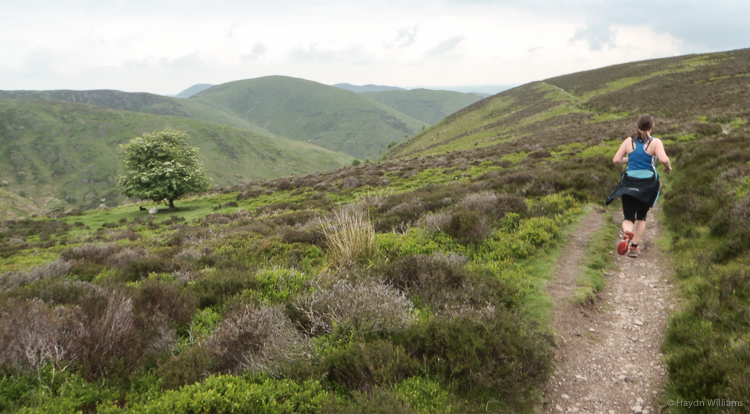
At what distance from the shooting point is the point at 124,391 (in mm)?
3701

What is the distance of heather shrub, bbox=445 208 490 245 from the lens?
8125 millimetres

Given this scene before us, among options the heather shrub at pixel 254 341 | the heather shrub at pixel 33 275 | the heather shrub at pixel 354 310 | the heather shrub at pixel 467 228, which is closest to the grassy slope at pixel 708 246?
the heather shrub at pixel 354 310

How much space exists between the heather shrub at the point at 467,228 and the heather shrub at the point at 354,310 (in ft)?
11.4

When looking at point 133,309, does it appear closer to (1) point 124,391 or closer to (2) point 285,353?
(1) point 124,391

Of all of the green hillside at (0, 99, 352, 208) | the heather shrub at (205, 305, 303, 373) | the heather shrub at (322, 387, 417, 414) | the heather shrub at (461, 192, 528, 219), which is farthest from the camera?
the green hillside at (0, 99, 352, 208)

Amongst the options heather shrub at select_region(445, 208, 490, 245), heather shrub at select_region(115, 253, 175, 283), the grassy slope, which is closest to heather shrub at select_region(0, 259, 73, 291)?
heather shrub at select_region(115, 253, 175, 283)

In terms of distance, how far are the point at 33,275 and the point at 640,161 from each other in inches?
530

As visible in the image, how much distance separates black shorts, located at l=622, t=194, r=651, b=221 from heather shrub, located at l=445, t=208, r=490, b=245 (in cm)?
286

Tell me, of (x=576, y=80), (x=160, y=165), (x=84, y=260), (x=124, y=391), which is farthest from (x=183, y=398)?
(x=576, y=80)

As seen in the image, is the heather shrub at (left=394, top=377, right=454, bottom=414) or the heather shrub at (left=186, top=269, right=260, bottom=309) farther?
the heather shrub at (left=186, top=269, right=260, bottom=309)

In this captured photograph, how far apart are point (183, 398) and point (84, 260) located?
8.78m

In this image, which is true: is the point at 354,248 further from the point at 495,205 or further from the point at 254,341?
the point at 495,205

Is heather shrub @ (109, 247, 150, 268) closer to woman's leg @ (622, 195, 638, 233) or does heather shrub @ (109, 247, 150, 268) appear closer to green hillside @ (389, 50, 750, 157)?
woman's leg @ (622, 195, 638, 233)

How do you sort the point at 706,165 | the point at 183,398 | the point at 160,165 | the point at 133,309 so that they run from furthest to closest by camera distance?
1. the point at 160,165
2. the point at 706,165
3. the point at 133,309
4. the point at 183,398
